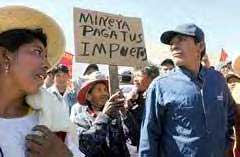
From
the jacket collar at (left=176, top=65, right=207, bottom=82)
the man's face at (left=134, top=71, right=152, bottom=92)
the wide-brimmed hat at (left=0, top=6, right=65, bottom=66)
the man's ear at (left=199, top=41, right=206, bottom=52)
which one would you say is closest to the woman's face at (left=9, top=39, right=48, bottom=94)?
the wide-brimmed hat at (left=0, top=6, right=65, bottom=66)

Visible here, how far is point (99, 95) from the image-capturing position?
202 inches

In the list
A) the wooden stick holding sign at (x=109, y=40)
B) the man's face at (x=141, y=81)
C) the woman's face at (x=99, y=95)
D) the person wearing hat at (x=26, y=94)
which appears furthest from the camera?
the man's face at (x=141, y=81)

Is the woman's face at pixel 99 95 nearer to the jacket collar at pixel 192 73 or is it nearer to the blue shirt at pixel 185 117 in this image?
the blue shirt at pixel 185 117

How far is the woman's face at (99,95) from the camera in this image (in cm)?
507

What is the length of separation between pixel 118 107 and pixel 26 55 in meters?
1.93

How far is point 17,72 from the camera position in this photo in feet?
8.48

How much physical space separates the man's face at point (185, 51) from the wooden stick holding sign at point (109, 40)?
40 cm

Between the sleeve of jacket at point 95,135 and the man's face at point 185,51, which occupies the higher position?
the man's face at point 185,51

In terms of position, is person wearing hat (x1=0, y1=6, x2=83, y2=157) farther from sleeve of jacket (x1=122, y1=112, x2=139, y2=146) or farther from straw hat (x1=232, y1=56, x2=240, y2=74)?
straw hat (x1=232, y1=56, x2=240, y2=74)

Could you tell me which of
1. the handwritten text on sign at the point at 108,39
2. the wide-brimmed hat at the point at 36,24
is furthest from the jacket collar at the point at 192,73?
the wide-brimmed hat at the point at 36,24

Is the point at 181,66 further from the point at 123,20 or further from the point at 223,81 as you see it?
the point at 123,20

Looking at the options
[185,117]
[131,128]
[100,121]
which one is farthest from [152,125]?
[131,128]

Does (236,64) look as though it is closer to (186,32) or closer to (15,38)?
(186,32)

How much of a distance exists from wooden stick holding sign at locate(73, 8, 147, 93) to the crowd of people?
288mm
